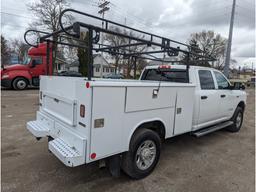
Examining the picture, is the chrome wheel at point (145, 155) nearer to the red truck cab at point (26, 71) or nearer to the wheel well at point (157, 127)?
the wheel well at point (157, 127)

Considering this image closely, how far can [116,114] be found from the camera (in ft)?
8.29

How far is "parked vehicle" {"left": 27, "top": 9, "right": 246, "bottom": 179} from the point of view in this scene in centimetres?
236

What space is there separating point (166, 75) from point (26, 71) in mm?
13160

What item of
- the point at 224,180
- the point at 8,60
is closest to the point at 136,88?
the point at 224,180

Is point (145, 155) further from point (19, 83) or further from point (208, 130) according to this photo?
point (19, 83)

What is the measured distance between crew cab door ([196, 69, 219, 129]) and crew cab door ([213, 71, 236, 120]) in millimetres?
249

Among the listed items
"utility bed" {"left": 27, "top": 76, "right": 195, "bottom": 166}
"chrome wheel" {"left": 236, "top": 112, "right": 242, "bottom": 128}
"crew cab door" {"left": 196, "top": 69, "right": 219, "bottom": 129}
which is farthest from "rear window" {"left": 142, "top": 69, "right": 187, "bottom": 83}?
"chrome wheel" {"left": 236, "top": 112, "right": 242, "bottom": 128}

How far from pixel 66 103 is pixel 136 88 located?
3.43 feet

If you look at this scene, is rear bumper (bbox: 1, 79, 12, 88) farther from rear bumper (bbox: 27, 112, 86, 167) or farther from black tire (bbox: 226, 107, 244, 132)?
black tire (bbox: 226, 107, 244, 132)

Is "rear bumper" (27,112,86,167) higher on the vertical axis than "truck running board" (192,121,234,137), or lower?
higher

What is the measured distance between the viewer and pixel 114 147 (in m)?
2.59

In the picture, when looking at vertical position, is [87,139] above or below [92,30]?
below

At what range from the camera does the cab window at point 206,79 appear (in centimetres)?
428

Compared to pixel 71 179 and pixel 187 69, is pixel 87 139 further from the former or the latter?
pixel 187 69
